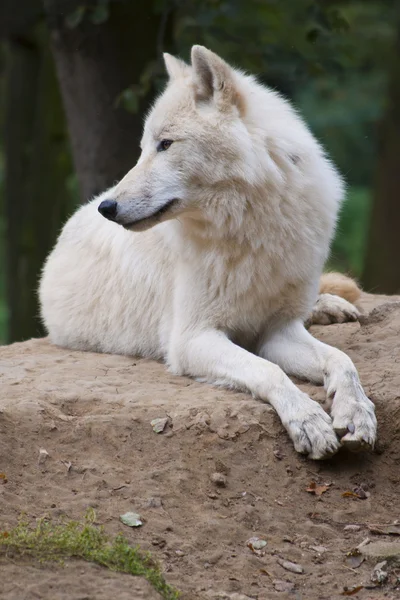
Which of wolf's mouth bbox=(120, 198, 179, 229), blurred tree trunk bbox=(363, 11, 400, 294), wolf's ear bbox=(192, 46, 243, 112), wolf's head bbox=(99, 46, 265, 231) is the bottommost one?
blurred tree trunk bbox=(363, 11, 400, 294)

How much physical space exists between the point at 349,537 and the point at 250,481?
0.53m

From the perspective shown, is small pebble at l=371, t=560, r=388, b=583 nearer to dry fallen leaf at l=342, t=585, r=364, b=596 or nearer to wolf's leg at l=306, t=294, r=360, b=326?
dry fallen leaf at l=342, t=585, r=364, b=596

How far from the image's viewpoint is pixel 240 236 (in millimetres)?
5066

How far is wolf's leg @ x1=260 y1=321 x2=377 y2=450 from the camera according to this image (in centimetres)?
433

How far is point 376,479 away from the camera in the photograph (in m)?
4.39

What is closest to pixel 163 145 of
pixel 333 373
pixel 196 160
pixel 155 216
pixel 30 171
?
pixel 196 160

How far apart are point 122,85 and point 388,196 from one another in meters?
4.21

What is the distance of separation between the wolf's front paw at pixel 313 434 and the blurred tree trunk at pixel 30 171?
6.35 meters

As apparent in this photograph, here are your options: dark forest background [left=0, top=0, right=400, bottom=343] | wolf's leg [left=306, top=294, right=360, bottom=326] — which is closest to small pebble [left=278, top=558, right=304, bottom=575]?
wolf's leg [left=306, top=294, right=360, bottom=326]

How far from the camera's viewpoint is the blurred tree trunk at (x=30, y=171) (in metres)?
10.5

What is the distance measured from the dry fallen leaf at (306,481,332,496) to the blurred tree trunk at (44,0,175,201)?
4848 mm

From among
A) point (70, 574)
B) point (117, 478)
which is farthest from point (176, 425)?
point (70, 574)

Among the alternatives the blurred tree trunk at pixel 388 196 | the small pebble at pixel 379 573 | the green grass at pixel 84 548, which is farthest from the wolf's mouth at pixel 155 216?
the blurred tree trunk at pixel 388 196

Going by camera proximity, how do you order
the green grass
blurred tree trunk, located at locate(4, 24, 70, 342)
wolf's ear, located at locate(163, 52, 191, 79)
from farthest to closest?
1. blurred tree trunk, located at locate(4, 24, 70, 342)
2. wolf's ear, located at locate(163, 52, 191, 79)
3. the green grass
